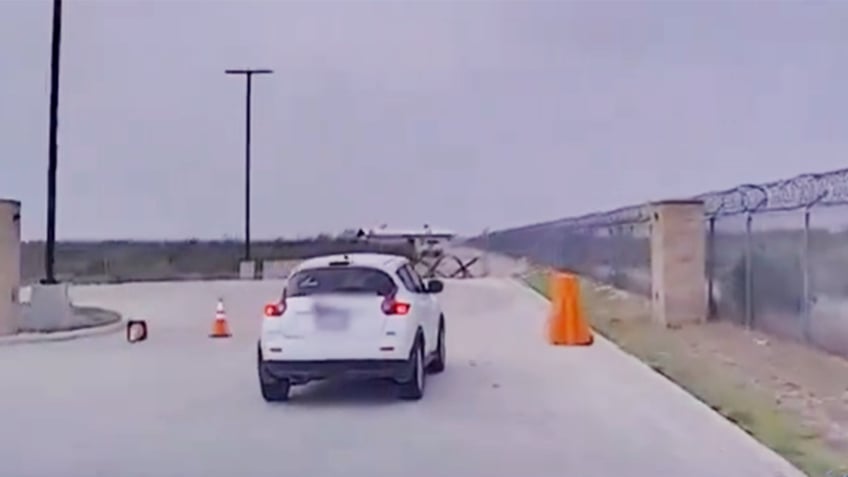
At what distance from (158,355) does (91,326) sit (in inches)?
224

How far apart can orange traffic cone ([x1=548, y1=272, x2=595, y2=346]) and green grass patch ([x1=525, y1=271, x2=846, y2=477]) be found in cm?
59

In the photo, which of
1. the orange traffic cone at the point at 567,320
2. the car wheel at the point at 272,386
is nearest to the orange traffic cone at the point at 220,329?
the orange traffic cone at the point at 567,320

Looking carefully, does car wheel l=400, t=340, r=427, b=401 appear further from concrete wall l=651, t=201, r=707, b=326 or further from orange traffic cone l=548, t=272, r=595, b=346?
concrete wall l=651, t=201, r=707, b=326

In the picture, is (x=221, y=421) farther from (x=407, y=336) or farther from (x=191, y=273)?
(x=191, y=273)

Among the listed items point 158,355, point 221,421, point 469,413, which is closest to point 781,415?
point 469,413

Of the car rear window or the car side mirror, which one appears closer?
the car rear window

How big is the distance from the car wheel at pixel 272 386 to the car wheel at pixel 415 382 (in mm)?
1205

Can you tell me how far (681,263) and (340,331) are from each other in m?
9.70

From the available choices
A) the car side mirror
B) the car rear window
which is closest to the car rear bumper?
the car rear window

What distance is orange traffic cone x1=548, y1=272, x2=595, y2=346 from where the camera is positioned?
1919cm

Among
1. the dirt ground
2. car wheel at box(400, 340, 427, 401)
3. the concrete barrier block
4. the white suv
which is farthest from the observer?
the concrete barrier block

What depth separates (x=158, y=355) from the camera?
1966cm

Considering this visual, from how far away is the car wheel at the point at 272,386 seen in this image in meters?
13.6

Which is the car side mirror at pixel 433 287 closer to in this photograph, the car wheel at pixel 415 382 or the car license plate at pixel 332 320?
the car wheel at pixel 415 382
